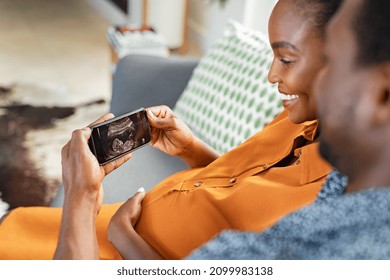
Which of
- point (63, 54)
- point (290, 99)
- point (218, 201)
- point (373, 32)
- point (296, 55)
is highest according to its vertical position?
point (373, 32)

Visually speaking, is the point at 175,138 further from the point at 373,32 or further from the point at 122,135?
the point at 373,32

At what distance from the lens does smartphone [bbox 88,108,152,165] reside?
963 mm

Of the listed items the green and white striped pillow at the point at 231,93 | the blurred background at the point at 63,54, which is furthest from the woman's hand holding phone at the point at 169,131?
the blurred background at the point at 63,54

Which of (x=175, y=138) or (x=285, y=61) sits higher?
(x=285, y=61)

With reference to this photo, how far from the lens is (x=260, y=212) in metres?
0.88

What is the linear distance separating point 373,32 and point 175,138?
700mm

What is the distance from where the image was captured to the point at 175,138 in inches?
45.7

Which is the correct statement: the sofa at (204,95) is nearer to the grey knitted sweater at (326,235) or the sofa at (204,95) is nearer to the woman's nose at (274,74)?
the woman's nose at (274,74)

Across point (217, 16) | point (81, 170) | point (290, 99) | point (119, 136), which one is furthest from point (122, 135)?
point (217, 16)

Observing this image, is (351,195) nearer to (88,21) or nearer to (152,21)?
(152,21)

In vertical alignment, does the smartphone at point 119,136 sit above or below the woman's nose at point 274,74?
below

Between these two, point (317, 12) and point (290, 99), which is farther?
point (290, 99)

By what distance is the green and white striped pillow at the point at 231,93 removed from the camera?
4.47ft

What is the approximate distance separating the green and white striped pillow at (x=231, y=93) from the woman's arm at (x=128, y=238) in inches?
17.8
